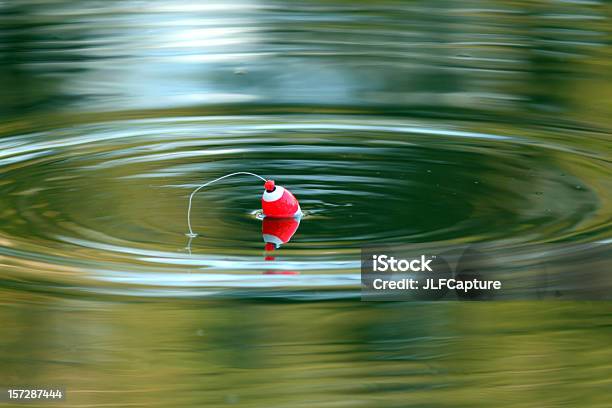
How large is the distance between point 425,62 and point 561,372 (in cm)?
292

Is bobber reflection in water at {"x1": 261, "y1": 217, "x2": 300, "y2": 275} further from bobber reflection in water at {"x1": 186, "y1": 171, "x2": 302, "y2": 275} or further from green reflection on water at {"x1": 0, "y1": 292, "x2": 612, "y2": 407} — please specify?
green reflection on water at {"x1": 0, "y1": 292, "x2": 612, "y2": 407}

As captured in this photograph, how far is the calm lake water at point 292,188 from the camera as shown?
7.79 ft

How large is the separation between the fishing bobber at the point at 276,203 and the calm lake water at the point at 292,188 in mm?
55

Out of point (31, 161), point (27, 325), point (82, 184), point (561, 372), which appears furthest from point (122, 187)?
point (561, 372)

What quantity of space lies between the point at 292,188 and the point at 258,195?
0.39ft

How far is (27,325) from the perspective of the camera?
101 inches

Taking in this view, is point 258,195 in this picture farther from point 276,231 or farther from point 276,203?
point 276,231

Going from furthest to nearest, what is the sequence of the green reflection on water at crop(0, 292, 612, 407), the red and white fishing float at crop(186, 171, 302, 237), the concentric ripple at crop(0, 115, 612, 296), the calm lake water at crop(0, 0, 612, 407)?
the red and white fishing float at crop(186, 171, 302, 237), the concentric ripple at crop(0, 115, 612, 296), the calm lake water at crop(0, 0, 612, 407), the green reflection on water at crop(0, 292, 612, 407)

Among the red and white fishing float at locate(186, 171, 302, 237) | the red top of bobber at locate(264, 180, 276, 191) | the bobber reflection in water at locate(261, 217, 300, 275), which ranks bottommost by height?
the bobber reflection in water at locate(261, 217, 300, 275)

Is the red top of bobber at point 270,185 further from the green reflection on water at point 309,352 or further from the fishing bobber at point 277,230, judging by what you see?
the green reflection on water at point 309,352

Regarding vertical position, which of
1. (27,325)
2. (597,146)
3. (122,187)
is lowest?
(27,325)

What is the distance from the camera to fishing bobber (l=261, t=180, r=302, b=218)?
10.4ft

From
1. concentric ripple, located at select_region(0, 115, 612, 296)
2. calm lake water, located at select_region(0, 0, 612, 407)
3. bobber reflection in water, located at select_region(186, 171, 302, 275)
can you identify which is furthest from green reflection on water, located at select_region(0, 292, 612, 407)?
bobber reflection in water, located at select_region(186, 171, 302, 275)

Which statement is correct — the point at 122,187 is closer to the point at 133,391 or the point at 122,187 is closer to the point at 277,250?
the point at 277,250
